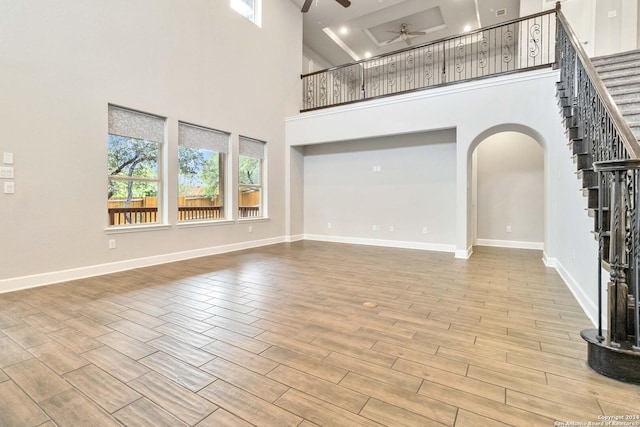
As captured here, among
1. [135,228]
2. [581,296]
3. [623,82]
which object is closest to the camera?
[581,296]

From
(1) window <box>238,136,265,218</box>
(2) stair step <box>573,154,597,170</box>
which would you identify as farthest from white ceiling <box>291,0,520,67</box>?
(2) stair step <box>573,154,597,170</box>

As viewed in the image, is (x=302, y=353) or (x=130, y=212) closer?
(x=302, y=353)

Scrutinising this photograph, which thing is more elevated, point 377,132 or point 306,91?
point 306,91

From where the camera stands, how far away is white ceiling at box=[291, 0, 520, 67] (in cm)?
710

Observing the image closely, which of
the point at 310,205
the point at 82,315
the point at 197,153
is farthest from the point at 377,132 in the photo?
the point at 82,315

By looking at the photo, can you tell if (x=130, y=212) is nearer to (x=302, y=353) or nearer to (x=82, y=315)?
(x=82, y=315)

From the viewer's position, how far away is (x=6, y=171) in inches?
131

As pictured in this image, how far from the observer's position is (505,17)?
7.48 meters

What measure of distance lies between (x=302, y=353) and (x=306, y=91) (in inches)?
280

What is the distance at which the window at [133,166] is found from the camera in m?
4.30

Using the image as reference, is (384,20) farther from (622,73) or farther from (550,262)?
(550,262)

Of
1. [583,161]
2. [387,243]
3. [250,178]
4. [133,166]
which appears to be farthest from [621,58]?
[133,166]

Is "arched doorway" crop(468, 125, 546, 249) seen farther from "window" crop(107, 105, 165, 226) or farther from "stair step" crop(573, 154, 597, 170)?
"window" crop(107, 105, 165, 226)

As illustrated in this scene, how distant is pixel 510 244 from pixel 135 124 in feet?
24.4
